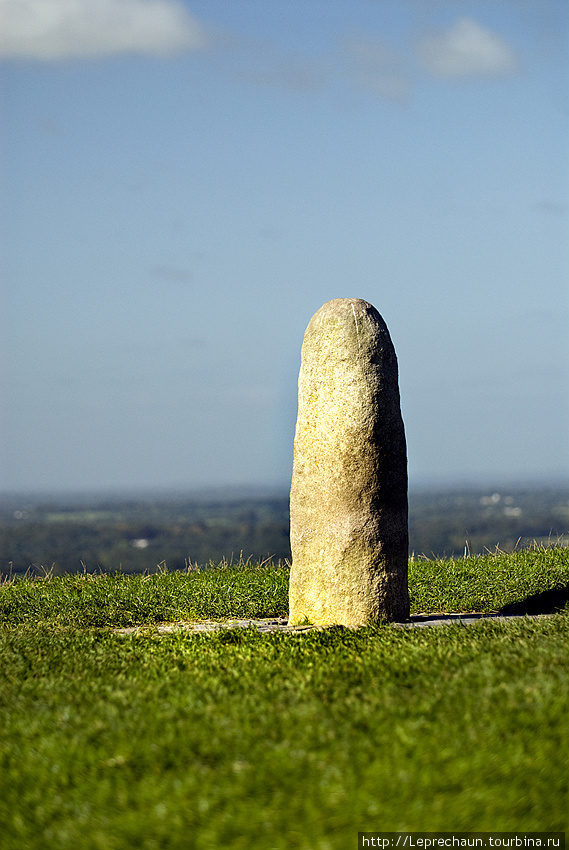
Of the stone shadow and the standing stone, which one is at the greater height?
the standing stone

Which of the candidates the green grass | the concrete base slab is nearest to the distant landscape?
the concrete base slab

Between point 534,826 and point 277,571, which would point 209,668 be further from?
point 277,571

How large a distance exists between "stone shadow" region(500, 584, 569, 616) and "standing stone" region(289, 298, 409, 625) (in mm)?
1791

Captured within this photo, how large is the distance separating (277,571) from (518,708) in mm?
8152

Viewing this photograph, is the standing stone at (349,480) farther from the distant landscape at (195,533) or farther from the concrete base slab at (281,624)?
the distant landscape at (195,533)

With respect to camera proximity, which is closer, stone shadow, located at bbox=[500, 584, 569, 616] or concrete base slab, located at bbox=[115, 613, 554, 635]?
concrete base slab, located at bbox=[115, 613, 554, 635]

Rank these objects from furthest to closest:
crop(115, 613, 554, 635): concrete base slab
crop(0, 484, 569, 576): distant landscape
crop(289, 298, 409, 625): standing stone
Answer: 1. crop(0, 484, 569, 576): distant landscape
2. crop(289, 298, 409, 625): standing stone
3. crop(115, 613, 554, 635): concrete base slab

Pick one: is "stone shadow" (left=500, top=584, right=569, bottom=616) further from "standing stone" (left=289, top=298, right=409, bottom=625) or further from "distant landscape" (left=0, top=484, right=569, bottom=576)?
"distant landscape" (left=0, top=484, right=569, bottom=576)

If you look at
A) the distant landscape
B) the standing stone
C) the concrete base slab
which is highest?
the standing stone

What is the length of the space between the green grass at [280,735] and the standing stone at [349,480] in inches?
28.2

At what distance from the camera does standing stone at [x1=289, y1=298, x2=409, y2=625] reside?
351 inches

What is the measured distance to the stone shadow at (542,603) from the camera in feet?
32.6

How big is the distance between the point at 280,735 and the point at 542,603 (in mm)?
6162

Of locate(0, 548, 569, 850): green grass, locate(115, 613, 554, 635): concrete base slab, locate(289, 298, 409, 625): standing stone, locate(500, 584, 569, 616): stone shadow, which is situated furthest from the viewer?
locate(500, 584, 569, 616): stone shadow
